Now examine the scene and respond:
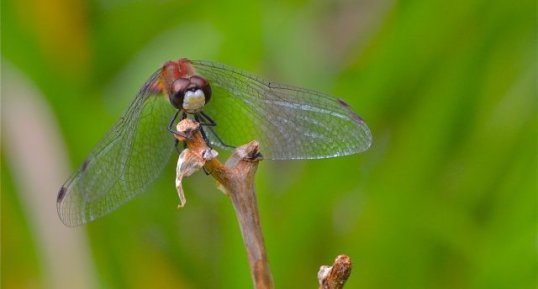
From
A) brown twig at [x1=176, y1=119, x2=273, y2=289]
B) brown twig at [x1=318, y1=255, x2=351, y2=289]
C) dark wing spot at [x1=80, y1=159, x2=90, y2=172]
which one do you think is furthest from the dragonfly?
brown twig at [x1=318, y1=255, x2=351, y2=289]

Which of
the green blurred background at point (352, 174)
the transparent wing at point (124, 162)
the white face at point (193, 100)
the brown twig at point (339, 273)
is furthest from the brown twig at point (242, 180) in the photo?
the green blurred background at point (352, 174)

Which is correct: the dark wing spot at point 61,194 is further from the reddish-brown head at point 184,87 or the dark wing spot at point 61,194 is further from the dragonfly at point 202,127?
the reddish-brown head at point 184,87

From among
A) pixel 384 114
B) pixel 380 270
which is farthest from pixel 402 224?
pixel 384 114

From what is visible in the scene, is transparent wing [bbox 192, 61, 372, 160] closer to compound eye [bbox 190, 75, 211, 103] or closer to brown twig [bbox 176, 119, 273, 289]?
compound eye [bbox 190, 75, 211, 103]

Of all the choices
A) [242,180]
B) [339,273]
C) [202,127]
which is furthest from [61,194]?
[339,273]

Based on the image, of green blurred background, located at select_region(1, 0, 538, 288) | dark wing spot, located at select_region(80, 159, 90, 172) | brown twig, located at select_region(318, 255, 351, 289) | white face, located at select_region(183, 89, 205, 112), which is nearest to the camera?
brown twig, located at select_region(318, 255, 351, 289)

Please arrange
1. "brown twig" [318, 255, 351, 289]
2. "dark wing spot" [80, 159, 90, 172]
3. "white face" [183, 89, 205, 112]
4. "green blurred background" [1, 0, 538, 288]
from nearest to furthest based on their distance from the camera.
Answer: "brown twig" [318, 255, 351, 289]
"white face" [183, 89, 205, 112]
"dark wing spot" [80, 159, 90, 172]
"green blurred background" [1, 0, 538, 288]

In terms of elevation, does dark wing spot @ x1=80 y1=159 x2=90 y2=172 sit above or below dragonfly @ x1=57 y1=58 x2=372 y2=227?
below

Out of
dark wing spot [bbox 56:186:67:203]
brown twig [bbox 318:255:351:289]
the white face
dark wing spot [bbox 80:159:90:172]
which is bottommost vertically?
dark wing spot [bbox 56:186:67:203]
